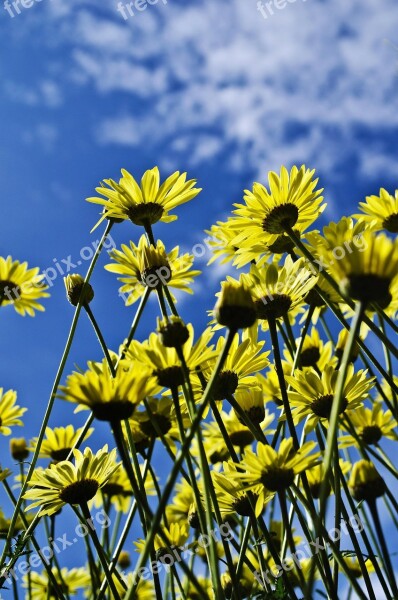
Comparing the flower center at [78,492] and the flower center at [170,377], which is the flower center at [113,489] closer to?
the flower center at [78,492]

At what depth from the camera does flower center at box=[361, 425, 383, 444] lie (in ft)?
8.40

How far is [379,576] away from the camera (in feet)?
5.54

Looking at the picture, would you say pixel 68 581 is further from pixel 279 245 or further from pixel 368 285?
pixel 368 285

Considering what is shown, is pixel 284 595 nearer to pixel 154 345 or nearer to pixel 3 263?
pixel 154 345

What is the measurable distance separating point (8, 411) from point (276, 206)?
147 cm

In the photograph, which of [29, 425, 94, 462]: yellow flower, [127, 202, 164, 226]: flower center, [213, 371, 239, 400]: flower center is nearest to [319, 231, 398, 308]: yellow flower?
[213, 371, 239, 400]: flower center

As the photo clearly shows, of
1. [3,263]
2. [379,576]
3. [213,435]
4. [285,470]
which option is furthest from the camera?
[3,263]

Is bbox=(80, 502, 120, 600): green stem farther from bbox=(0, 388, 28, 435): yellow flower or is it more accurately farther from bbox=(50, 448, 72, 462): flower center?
bbox=(0, 388, 28, 435): yellow flower

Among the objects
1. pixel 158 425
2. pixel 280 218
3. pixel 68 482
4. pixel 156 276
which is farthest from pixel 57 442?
pixel 280 218

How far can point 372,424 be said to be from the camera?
260cm

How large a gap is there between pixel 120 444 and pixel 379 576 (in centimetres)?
86

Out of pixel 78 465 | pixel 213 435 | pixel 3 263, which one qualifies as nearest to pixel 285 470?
pixel 78 465

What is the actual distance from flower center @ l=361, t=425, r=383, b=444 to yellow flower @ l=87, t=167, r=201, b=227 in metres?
1.15

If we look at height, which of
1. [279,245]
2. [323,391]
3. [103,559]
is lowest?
[103,559]
